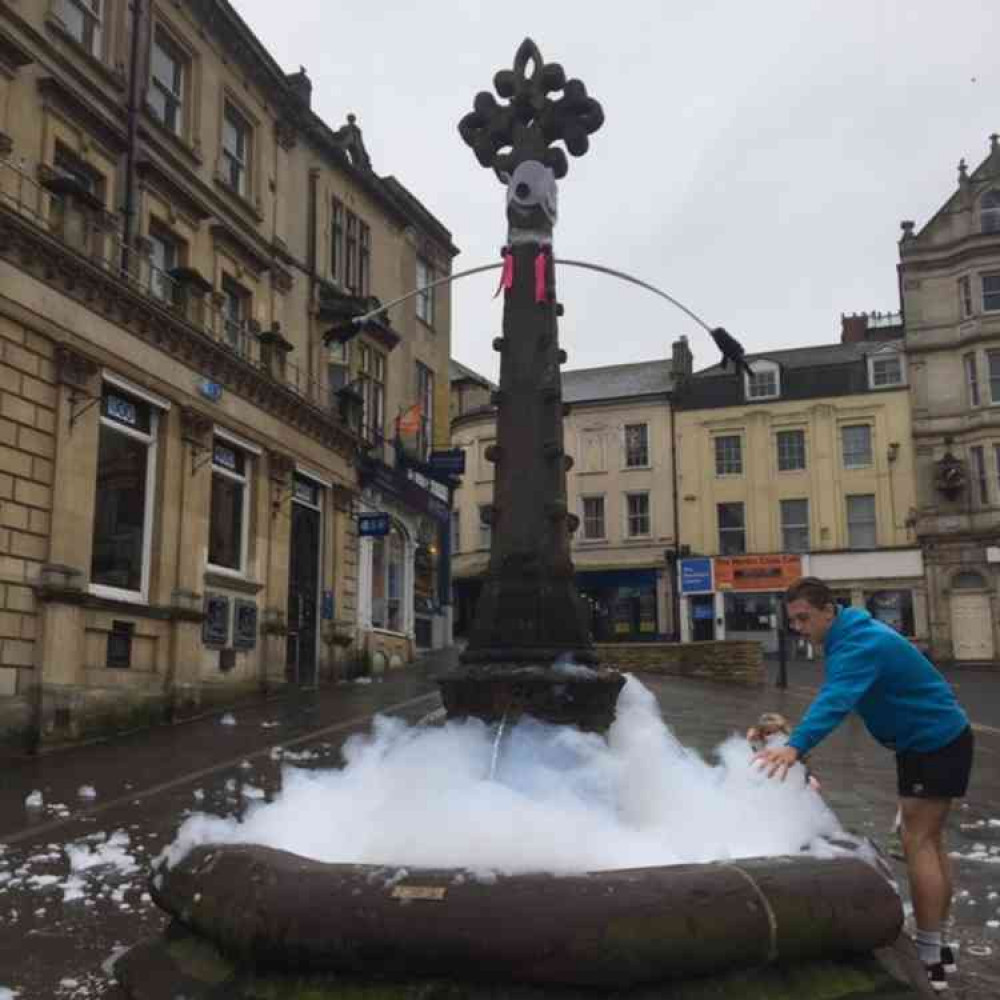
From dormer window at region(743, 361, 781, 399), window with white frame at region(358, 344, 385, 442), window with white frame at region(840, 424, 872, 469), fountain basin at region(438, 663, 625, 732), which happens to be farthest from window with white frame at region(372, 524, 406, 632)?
window with white frame at region(840, 424, 872, 469)

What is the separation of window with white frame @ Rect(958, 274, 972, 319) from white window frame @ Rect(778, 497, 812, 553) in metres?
8.27

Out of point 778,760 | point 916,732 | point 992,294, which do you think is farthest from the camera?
point 992,294

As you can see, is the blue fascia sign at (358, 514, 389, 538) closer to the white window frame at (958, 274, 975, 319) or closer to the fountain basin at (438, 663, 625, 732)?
the fountain basin at (438, 663, 625, 732)

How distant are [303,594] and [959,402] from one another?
25177mm

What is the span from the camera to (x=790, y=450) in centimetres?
3750

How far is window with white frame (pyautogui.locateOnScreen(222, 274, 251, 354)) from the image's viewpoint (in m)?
18.2

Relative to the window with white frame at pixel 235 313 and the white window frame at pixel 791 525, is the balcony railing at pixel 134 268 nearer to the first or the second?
the window with white frame at pixel 235 313

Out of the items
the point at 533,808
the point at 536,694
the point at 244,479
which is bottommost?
the point at 533,808

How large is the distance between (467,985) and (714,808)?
1.73 m

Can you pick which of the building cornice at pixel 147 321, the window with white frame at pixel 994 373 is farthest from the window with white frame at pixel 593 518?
the building cornice at pixel 147 321

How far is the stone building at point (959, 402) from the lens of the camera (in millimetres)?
33062

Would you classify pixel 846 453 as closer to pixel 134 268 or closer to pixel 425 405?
pixel 425 405

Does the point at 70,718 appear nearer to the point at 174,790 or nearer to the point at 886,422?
the point at 174,790

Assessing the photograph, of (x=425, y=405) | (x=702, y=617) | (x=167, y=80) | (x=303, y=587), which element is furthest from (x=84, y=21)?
(x=702, y=617)
